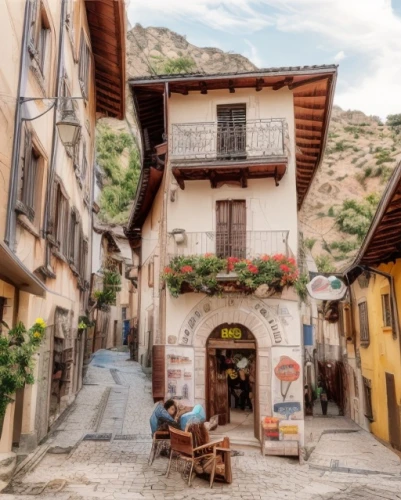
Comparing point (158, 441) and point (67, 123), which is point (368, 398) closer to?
point (158, 441)

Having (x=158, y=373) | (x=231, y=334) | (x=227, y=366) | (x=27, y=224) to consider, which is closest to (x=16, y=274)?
(x=27, y=224)

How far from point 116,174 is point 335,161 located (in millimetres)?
34741

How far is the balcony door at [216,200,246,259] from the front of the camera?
1292cm

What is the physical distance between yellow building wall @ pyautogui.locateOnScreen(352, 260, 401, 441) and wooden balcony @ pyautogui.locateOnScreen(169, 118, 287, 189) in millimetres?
4443

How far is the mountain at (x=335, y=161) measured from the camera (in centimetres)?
4866

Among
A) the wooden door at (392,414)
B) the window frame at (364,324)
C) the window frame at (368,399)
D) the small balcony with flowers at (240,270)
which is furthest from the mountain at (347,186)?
the small balcony with flowers at (240,270)

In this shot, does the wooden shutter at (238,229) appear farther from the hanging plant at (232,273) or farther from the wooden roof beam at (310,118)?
the wooden roof beam at (310,118)

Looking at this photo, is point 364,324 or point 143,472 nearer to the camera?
point 143,472

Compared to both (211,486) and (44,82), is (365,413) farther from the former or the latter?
(44,82)

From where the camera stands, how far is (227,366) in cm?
1319

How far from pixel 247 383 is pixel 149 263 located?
288 inches

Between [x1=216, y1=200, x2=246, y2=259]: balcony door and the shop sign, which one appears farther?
[x1=216, y1=200, x2=246, y2=259]: balcony door

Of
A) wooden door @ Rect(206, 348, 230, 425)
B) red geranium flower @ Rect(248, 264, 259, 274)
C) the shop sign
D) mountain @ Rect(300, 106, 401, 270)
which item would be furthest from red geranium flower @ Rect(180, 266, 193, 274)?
mountain @ Rect(300, 106, 401, 270)

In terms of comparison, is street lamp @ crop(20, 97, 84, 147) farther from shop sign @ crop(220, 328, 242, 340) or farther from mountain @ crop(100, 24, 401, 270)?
mountain @ crop(100, 24, 401, 270)
